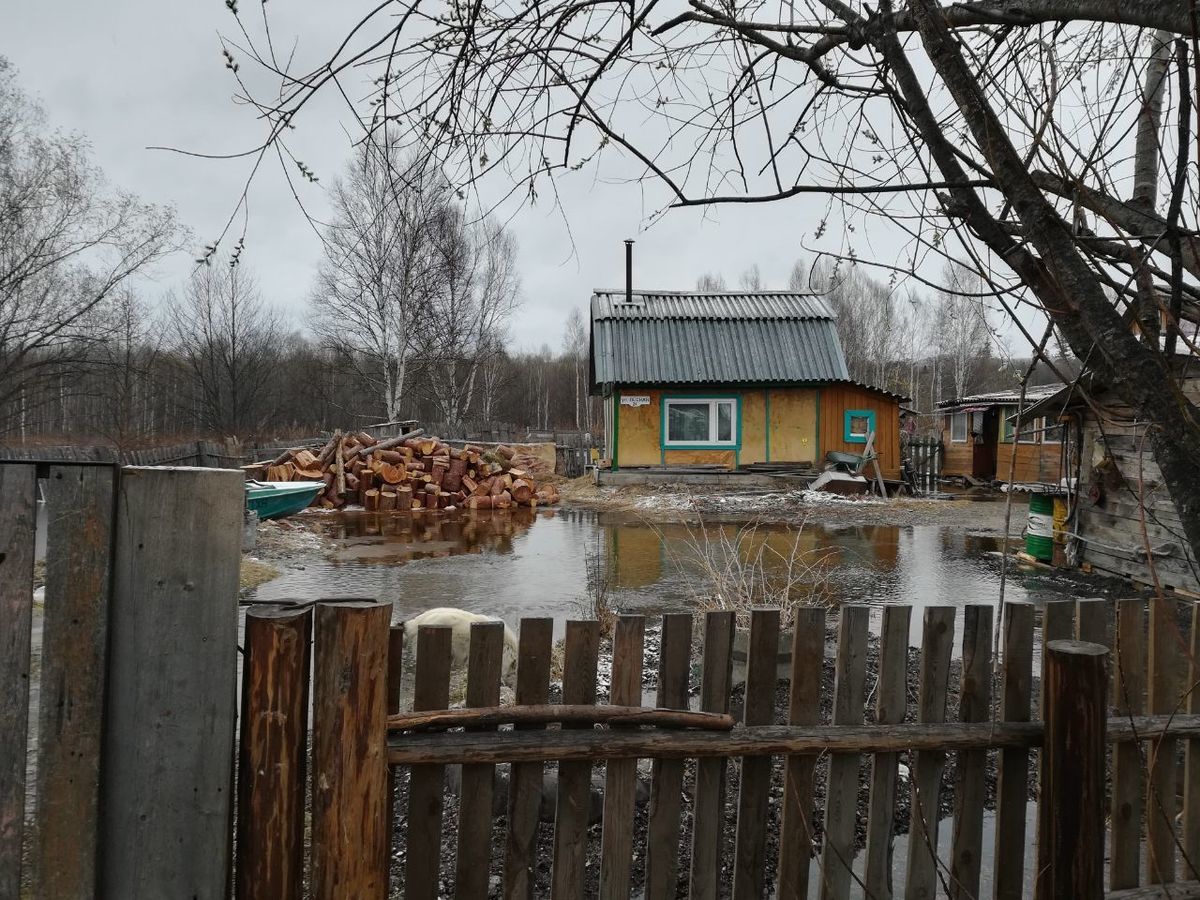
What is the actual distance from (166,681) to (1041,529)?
446 inches

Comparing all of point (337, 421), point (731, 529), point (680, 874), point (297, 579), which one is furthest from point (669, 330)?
point (337, 421)

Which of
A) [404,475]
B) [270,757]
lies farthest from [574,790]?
[404,475]

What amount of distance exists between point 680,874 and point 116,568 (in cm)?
251

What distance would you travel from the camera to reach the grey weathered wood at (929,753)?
215 centimetres

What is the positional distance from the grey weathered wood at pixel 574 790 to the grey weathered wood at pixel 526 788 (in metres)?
0.06

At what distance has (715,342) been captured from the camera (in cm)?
2080

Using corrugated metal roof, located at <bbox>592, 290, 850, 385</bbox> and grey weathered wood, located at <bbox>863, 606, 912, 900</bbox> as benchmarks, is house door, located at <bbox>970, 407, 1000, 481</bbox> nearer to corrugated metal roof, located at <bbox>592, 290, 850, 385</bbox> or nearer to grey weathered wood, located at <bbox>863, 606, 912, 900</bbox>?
corrugated metal roof, located at <bbox>592, 290, 850, 385</bbox>

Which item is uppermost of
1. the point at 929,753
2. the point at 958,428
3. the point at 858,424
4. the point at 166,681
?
the point at 958,428

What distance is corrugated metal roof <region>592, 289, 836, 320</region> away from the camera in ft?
70.3

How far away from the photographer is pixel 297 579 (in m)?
8.85

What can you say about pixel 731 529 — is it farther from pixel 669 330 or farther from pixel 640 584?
pixel 669 330

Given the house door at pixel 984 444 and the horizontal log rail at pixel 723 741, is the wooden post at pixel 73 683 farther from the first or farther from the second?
the house door at pixel 984 444

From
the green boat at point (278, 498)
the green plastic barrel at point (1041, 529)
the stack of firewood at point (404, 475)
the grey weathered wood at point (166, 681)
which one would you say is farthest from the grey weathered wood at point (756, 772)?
the stack of firewood at point (404, 475)

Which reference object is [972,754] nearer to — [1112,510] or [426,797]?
[426,797]
